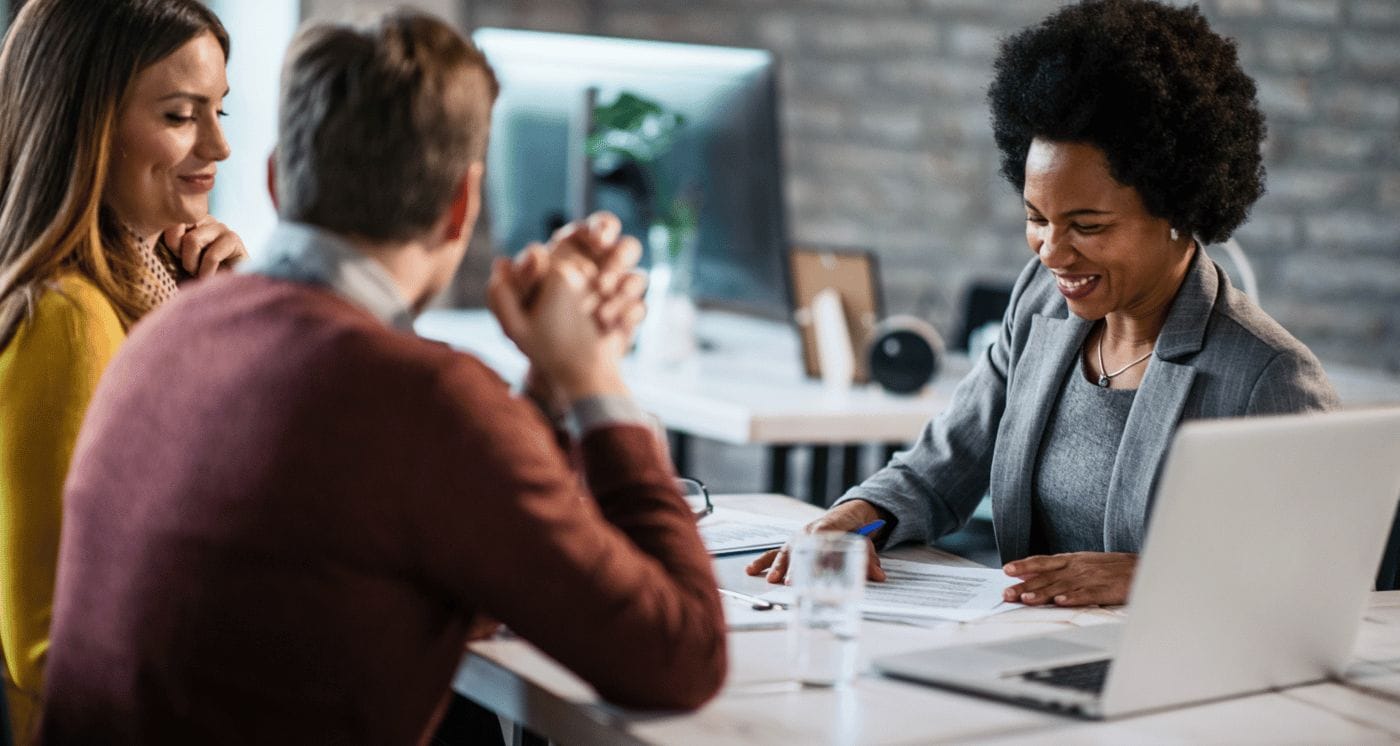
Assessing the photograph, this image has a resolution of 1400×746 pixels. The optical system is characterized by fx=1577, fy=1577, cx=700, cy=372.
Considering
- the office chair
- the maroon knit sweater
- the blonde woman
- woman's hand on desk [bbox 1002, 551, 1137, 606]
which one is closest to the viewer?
the maroon knit sweater

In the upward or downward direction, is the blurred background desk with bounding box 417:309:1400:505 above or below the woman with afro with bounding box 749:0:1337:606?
below

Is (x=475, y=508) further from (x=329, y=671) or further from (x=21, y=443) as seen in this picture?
(x=21, y=443)

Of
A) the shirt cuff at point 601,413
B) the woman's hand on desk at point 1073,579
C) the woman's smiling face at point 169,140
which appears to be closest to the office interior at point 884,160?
the woman's hand on desk at point 1073,579

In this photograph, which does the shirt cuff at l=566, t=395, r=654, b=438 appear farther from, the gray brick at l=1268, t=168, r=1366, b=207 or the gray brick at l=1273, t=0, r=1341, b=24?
the gray brick at l=1273, t=0, r=1341, b=24

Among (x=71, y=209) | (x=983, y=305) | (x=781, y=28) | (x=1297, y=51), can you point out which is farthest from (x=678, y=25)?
(x=71, y=209)

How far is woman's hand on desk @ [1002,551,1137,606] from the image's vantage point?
1474 mm

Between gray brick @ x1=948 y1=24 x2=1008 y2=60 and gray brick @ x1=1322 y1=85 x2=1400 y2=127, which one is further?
gray brick @ x1=948 y1=24 x2=1008 y2=60

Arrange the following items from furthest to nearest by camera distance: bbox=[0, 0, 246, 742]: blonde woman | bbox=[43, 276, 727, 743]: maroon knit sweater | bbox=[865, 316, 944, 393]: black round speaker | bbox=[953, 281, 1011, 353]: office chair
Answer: bbox=[953, 281, 1011, 353]: office chair < bbox=[865, 316, 944, 393]: black round speaker < bbox=[0, 0, 246, 742]: blonde woman < bbox=[43, 276, 727, 743]: maroon knit sweater

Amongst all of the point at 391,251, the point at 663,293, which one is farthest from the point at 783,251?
the point at 391,251

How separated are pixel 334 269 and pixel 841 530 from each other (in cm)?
76

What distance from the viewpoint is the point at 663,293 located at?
315 cm

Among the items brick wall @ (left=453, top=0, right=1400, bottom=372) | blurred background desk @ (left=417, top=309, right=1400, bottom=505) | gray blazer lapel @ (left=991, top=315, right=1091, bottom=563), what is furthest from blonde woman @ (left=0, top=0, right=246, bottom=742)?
brick wall @ (left=453, top=0, right=1400, bottom=372)

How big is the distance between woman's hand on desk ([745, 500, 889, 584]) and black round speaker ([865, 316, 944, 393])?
1.17 meters

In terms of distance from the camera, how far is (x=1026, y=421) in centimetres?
183
